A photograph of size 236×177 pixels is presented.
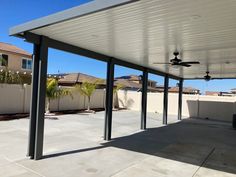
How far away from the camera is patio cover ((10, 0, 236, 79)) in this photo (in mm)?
3562

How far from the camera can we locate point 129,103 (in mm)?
20547

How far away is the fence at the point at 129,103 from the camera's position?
41.3ft

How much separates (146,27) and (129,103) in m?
16.2

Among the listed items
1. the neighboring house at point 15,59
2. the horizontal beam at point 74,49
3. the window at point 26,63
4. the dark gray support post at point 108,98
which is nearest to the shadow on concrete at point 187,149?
the dark gray support post at point 108,98

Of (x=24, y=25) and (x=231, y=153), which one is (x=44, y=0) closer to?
(x=24, y=25)

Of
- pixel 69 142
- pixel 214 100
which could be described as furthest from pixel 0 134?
pixel 214 100

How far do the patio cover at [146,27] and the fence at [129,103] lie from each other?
7.83 metres

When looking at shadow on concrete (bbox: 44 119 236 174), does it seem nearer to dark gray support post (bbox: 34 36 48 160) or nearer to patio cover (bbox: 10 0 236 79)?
dark gray support post (bbox: 34 36 48 160)

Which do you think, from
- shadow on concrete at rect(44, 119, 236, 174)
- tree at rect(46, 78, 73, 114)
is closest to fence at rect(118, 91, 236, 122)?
tree at rect(46, 78, 73, 114)

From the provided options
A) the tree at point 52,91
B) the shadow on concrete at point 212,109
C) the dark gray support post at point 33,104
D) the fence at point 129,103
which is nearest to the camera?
the dark gray support post at point 33,104

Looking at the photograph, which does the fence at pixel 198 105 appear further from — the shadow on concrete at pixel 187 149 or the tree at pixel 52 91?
the shadow on concrete at pixel 187 149

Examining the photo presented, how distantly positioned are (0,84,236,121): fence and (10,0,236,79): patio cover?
308 inches

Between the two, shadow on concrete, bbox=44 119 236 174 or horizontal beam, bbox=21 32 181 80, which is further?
shadow on concrete, bbox=44 119 236 174

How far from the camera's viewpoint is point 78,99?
55.6 feet
